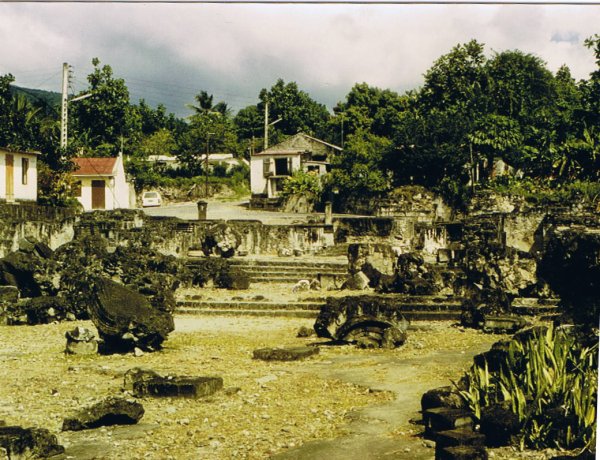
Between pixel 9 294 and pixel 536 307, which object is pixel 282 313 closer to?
pixel 536 307

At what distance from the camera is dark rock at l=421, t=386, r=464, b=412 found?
330 inches

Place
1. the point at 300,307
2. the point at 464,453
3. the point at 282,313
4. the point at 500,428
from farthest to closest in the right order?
1. the point at 300,307
2. the point at 282,313
3. the point at 500,428
4. the point at 464,453

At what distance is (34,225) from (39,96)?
20105mm

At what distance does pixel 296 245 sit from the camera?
3088 cm

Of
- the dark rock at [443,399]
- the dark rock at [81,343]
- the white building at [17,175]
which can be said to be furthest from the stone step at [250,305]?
the white building at [17,175]

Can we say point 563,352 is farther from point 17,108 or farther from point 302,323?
point 17,108

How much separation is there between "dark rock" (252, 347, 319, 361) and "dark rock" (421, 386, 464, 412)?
15.1ft

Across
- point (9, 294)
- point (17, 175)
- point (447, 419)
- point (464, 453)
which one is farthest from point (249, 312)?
point (17, 175)

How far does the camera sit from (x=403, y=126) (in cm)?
4456

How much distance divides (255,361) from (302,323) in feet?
16.3

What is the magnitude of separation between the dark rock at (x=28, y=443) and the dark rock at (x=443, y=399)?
393 centimetres

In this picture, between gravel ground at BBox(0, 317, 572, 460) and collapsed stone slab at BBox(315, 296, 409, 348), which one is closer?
gravel ground at BBox(0, 317, 572, 460)

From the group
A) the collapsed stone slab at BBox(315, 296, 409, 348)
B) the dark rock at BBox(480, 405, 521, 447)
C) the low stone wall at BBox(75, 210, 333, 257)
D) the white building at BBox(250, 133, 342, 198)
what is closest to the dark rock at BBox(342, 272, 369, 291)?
the collapsed stone slab at BBox(315, 296, 409, 348)

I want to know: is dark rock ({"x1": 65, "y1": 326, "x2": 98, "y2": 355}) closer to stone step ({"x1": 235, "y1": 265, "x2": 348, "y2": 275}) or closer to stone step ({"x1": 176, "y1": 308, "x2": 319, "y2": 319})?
stone step ({"x1": 176, "y1": 308, "x2": 319, "y2": 319})
